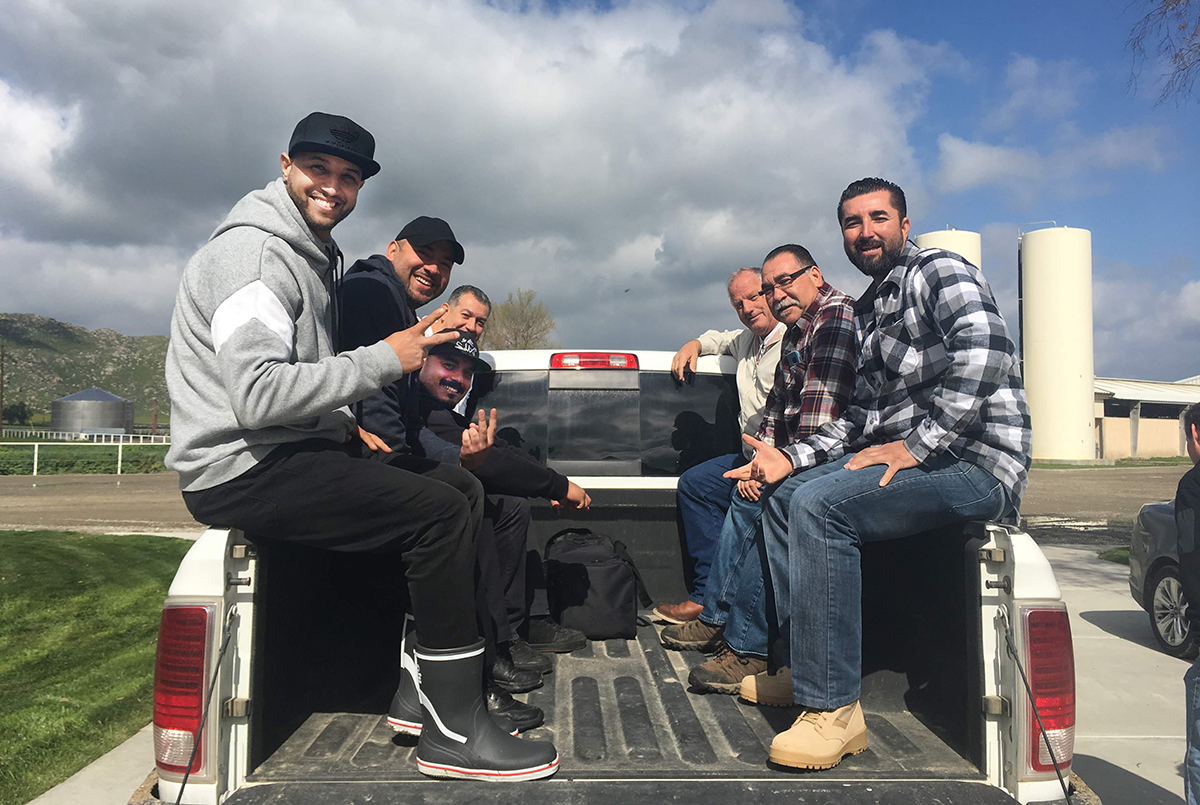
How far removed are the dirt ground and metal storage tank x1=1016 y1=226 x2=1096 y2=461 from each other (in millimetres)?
12842

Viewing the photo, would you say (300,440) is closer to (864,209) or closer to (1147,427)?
(864,209)

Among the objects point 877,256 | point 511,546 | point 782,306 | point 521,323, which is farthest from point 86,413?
point 877,256

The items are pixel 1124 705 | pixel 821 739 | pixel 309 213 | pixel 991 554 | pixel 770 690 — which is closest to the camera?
pixel 991 554

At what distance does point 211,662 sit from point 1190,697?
2782 millimetres

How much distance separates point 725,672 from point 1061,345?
158ft

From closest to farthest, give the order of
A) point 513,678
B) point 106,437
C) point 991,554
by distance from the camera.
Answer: point 991,554 < point 513,678 < point 106,437

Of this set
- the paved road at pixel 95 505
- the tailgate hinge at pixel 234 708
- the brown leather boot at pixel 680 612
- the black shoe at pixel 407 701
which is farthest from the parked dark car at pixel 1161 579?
the paved road at pixel 95 505

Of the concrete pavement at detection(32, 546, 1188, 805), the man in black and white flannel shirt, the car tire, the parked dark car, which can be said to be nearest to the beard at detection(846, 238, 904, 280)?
the man in black and white flannel shirt

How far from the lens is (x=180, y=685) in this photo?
6.27ft

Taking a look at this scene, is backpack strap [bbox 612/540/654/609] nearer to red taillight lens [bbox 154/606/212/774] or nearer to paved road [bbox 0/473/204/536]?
red taillight lens [bbox 154/606/212/774]

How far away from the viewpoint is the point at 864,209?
2.96m

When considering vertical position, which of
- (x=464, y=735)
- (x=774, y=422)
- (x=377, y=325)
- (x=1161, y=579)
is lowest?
(x=1161, y=579)

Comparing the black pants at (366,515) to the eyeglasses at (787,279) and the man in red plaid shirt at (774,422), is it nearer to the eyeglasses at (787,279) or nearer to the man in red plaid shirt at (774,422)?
the man in red plaid shirt at (774,422)

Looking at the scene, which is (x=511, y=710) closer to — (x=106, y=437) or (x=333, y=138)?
(x=333, y=138)
